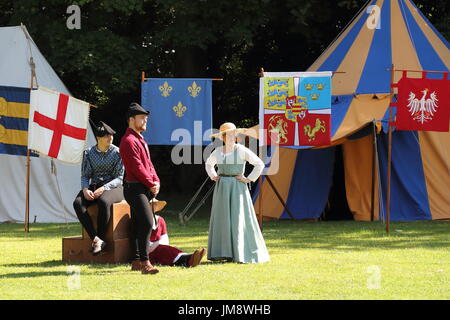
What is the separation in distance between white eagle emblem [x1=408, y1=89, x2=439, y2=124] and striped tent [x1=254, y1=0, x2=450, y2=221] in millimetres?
1319

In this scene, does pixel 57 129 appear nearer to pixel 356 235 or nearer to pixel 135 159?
pixel 356 235

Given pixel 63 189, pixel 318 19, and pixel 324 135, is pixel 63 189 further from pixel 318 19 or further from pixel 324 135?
pixel 318 19

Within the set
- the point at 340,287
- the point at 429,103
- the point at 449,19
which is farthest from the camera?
the point at 449,19

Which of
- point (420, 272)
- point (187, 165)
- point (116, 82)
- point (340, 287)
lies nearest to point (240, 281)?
point (340, 287)

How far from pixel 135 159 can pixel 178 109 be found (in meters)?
5.01

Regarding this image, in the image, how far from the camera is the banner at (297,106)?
1133 cm

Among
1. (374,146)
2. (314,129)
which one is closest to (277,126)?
(314,129)

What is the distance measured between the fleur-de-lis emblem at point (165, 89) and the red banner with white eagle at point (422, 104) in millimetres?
3267

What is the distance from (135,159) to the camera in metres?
7.43

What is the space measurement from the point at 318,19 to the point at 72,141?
6241mm

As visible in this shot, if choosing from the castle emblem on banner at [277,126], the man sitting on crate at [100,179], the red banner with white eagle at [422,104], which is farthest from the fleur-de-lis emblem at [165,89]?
the man sitting on crate at [100,179]

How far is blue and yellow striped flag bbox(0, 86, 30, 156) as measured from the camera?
12.5 meters

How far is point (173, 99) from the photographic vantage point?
12.4 meters

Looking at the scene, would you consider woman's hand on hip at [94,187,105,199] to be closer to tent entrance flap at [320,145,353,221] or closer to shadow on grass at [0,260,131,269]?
shadow on grass at [0,260,131,269]
